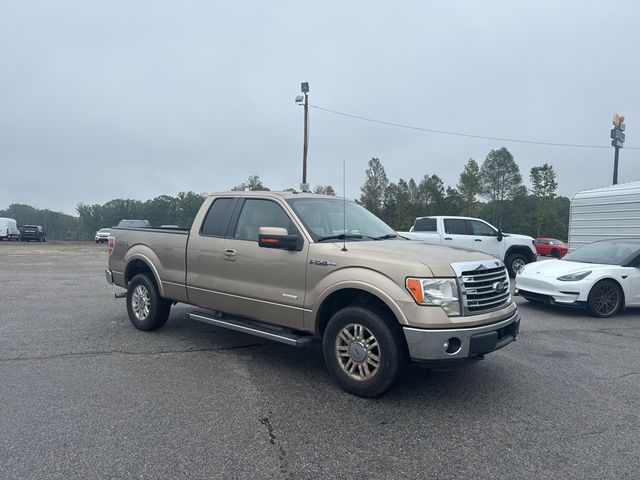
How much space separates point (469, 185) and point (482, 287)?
6139 centimetres

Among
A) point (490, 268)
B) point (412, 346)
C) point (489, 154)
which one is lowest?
point (412, 346)

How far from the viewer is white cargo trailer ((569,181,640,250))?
491 inches

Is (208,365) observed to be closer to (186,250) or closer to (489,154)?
(186,250)

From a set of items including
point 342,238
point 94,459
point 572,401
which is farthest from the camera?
point 342,238

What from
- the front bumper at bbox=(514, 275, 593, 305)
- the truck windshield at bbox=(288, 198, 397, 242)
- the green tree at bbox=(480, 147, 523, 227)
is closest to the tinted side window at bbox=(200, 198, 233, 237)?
the truck windshield at bbox=(288, 198, 397, 242)

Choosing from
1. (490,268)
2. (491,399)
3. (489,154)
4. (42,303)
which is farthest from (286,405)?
(489,154)

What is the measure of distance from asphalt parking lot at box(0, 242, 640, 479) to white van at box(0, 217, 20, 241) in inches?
1664

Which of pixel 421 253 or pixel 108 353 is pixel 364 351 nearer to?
pixel 421 253

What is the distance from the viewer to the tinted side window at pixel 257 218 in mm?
5453

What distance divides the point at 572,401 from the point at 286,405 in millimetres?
2567

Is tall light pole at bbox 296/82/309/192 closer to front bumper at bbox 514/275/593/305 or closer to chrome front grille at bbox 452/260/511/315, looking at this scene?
front bumper at bbox 514/275/593/305

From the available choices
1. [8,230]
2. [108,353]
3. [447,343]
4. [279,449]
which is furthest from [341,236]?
[8,230]

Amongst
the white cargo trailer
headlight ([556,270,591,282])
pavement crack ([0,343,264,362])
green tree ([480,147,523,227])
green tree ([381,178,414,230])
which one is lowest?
pavement crack ([0,343,264,362])

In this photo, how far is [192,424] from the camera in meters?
3.82
